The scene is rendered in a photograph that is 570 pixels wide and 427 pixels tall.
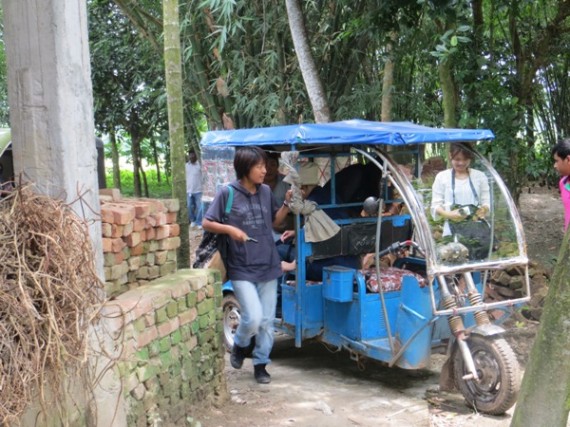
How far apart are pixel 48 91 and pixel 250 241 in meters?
2.04

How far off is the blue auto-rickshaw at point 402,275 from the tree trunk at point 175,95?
65cm

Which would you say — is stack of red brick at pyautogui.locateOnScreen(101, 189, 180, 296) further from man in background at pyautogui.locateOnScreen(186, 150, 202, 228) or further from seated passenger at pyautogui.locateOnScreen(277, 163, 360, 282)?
man in background at pyautogui.locateOnScreen(186, 150, 202, 228)

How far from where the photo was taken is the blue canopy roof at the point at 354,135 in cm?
466

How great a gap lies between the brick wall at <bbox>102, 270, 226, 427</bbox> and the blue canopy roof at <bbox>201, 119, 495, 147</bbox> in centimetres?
123

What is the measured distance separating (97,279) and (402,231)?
3512mm

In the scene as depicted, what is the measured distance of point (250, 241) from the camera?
187 inches

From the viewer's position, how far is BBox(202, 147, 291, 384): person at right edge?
4.74 metres

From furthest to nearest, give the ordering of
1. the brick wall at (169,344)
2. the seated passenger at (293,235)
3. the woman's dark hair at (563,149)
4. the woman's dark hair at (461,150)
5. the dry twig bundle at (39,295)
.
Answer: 1. the seated passenger at (293,235)
2. the woman's dark hair at (461,150)
3. the woman's dark hair at (563,149)
4. the brick wall at (169,344)
5. the dry twig bundle at (39,295)

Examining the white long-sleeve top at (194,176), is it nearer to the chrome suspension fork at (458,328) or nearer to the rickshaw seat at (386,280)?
the rickshaw seat at (386,280)

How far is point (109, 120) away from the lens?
16.2 metres

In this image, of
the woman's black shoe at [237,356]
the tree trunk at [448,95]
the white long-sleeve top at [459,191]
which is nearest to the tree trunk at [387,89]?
the tree trunk at [448,95]

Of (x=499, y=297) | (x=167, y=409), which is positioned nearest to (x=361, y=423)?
(x=167, y=409)

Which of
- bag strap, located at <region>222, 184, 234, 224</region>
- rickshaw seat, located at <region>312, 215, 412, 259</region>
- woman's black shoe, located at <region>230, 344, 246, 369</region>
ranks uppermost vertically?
bag strap, located at <region>222, 184, 234, 224</region>

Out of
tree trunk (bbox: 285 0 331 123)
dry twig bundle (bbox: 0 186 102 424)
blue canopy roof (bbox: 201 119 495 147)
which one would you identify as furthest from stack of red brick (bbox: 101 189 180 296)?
tree trunk (bbox: 285 0 331 123)
